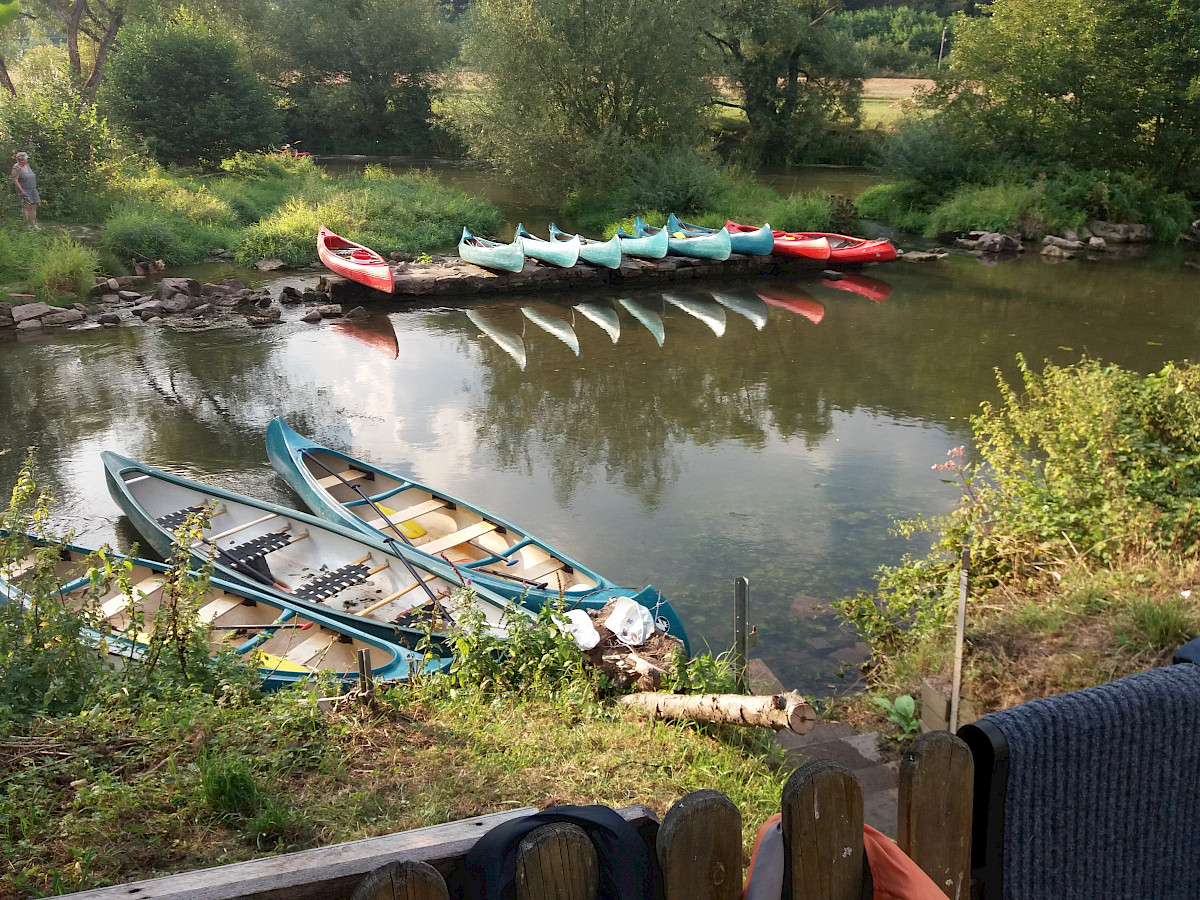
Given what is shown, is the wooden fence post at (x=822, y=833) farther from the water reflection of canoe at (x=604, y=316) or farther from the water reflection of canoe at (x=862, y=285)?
the water reflection of canoe at (x=862, y=285)

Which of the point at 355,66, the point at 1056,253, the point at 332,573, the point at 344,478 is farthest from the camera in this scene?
the point at 355,66

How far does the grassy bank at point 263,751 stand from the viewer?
9.97 feet

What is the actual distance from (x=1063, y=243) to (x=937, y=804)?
21521 millimetres

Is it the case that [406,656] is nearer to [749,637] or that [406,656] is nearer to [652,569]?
[749,637]

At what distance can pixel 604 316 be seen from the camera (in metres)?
15.6

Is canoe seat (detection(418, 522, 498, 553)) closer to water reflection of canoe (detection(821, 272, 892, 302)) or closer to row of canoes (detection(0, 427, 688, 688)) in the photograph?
row of canoes (detection(0, 427, 688, 688))

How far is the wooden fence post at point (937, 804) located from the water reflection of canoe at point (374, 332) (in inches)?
485

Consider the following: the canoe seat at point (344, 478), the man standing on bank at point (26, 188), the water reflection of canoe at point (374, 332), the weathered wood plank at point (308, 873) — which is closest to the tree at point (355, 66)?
the man standing on bank at point (26, 188)

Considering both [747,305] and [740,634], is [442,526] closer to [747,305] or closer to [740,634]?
[740,634]

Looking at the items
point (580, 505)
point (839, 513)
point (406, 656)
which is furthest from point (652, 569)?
point (406, 656)

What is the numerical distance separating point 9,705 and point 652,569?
4.69m

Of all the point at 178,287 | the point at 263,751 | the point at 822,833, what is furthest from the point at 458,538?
the point at 178,287

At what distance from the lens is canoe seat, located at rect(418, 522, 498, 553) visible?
22.1 ft

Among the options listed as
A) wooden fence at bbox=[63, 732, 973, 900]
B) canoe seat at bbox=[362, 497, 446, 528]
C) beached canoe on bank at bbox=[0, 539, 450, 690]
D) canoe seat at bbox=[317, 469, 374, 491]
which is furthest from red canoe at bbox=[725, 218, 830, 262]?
wooden fence at bbox=[63, 732, 973, 900]
